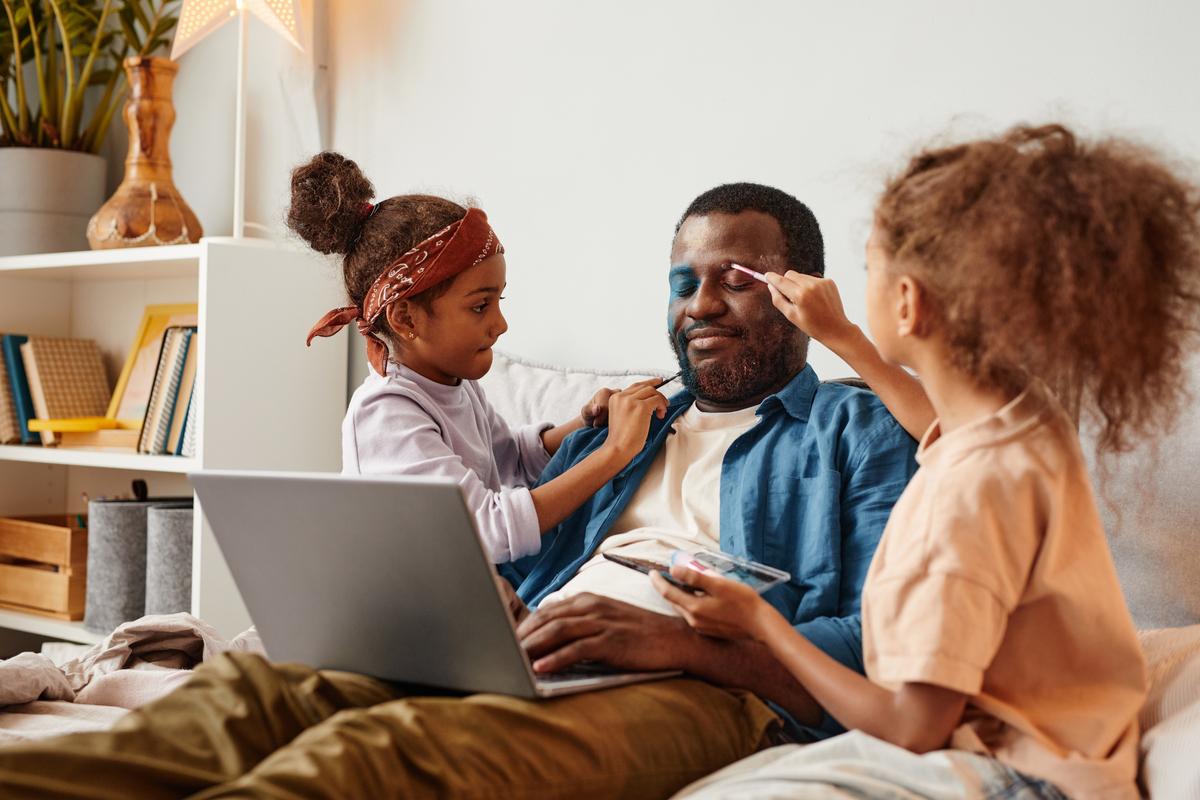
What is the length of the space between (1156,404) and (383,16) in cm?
189

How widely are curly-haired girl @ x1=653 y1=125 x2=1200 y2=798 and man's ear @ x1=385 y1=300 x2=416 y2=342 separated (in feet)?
2.70

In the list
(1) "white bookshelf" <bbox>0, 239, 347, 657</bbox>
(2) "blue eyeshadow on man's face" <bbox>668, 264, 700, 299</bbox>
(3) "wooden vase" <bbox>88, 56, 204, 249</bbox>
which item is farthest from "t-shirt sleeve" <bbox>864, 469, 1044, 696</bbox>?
(3) "wooden vase" <bbox>88, 56, 204, 249</bbox>

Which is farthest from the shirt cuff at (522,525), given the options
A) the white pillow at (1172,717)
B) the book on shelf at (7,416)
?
the book on shelf at (7,416)

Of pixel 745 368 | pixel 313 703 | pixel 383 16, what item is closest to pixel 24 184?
pixel 383 16

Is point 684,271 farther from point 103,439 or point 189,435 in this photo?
point 103,439

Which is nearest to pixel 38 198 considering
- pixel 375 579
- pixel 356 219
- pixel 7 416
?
pixel 7 416

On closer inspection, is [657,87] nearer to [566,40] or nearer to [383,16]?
[566,40]

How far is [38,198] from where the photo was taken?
273 centimetres

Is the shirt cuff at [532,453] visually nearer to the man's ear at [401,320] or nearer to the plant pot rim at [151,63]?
the man's ear at [401,320]

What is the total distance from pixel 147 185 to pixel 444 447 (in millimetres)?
1321

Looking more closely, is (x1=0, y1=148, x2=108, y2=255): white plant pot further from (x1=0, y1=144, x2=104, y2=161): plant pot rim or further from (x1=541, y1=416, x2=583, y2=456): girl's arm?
(x1=541, y1=416, x2=583, y2=456): girl's arm

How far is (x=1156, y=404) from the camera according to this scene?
1.04m

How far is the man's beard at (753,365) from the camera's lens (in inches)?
62.8

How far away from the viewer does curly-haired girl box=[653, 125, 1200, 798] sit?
940 mm
